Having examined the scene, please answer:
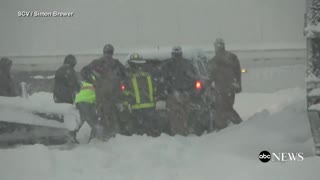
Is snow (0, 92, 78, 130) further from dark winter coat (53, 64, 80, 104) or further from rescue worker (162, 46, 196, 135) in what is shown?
rescue worker (162, 46, 196, 135)

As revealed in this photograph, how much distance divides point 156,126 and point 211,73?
646mm

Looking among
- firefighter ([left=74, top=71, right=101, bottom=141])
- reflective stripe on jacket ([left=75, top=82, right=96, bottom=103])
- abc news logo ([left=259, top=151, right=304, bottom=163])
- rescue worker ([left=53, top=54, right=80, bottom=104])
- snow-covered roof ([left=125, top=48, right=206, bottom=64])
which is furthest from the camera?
reflective stripe on jacket ([left=75, top=82, right=96, bottom=103])

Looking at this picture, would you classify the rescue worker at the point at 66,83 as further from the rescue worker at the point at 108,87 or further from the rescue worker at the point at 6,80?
the rescue worker at the point at 6,80

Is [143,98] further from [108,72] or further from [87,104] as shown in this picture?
[87,104]

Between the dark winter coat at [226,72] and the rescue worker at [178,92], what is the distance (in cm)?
21

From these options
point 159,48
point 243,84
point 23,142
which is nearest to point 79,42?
point 159,48

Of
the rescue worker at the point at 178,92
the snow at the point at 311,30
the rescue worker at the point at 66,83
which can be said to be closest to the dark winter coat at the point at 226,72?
the rescue worker at the point at 178,92

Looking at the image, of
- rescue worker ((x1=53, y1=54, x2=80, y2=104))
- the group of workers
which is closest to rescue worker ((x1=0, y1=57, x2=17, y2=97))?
the group of workers

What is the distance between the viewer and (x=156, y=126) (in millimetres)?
5676

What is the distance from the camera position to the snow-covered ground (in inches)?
173

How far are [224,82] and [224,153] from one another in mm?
887

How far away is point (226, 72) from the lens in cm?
526

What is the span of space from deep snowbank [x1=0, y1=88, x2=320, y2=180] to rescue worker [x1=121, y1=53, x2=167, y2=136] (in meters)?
0.67

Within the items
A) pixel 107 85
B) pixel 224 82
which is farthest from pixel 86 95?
pixel 224 82
